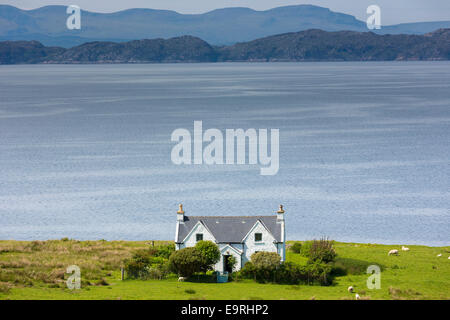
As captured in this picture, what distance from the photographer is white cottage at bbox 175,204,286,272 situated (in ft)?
155

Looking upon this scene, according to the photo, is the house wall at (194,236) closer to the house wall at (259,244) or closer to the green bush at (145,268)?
the green bush at (145,268)

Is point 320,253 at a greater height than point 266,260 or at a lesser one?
lesser

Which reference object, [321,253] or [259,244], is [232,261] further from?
[321,253]

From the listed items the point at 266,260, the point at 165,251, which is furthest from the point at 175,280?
the point at 266,260

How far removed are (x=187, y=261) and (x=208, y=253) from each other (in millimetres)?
1584

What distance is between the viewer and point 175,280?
150 ft

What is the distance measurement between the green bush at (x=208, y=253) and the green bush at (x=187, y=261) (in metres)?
0.23

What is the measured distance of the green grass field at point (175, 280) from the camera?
39.4 m

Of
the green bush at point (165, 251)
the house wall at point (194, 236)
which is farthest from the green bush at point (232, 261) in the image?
the green bush at point (165, 251)

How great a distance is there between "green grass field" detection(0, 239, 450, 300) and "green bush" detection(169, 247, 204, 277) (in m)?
0.98

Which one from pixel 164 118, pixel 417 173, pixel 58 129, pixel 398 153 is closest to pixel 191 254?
pixel 417 173

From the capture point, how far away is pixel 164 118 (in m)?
174

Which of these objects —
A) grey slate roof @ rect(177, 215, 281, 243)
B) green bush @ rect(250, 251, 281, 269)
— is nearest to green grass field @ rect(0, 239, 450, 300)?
green bush @ rect(250, 251, 281, 269)
